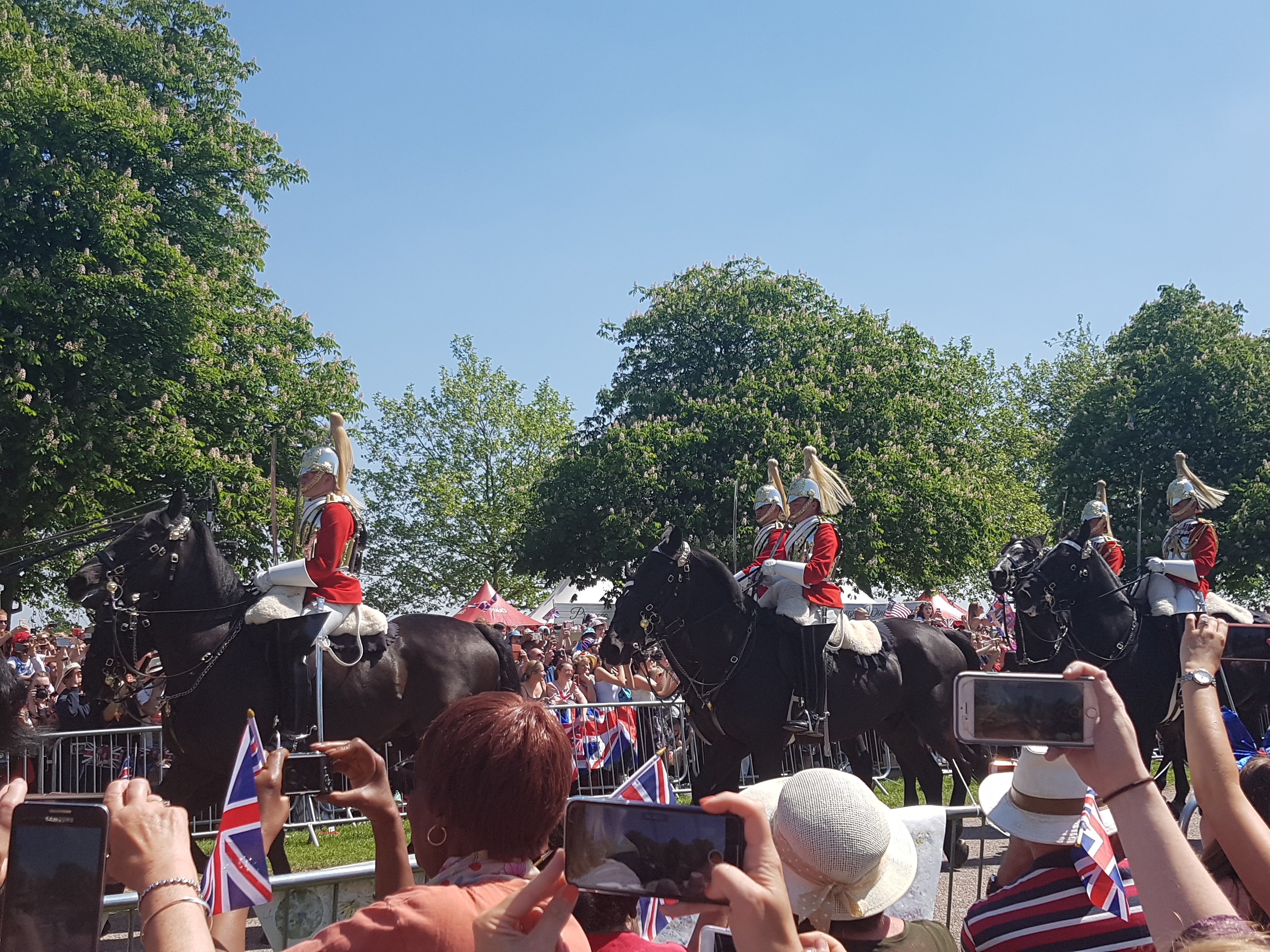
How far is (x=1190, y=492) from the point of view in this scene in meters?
Answer: 12.3

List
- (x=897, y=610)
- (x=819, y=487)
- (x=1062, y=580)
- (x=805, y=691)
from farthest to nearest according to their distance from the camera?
1. (x=897, y=610)
2. (x=1062, y=580)
3. (x=819, y=487)
4. (x=805, y=691)

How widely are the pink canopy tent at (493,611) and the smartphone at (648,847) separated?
21.8 m

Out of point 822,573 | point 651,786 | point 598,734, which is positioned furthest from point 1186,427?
point 651,786

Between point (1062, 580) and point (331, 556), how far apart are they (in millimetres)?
6527

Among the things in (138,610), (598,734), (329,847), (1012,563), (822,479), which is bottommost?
(329,847)

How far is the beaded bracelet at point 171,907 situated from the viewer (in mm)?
1928

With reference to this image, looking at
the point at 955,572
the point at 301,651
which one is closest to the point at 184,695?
the point at 301,651

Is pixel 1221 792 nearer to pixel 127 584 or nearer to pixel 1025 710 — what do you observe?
pixel 1025 710

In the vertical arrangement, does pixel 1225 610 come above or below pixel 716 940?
above

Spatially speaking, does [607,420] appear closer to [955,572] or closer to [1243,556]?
[955,572]

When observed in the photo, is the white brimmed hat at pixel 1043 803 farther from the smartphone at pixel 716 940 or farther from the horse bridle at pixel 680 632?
the horse bridle at pixel 680 632

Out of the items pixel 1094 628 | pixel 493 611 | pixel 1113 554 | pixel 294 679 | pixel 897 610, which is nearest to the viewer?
pixel 294 679

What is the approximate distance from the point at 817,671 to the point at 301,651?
396cm

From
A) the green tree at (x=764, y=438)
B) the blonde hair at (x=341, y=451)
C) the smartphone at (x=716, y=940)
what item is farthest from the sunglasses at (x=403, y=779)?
the green tree at (x=764, y=438)
